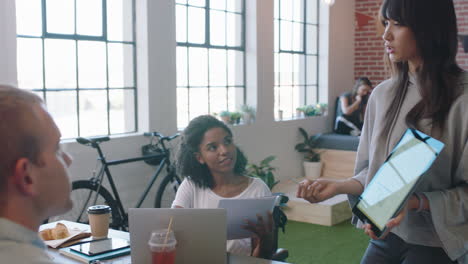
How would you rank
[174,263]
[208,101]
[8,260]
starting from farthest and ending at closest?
1. [208,101]
2. [174,263]
3. [8,260]

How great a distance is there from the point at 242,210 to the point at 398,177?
73 cm

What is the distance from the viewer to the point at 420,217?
5.30ft

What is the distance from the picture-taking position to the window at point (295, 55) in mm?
7255

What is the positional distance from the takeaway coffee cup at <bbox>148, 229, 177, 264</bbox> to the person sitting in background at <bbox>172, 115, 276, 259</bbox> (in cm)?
79

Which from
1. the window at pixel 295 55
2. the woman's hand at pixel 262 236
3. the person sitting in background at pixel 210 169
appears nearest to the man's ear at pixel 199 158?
the person sitting in background at pixel 210 169

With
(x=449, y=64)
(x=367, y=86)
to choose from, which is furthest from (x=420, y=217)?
(x=367, y=86)

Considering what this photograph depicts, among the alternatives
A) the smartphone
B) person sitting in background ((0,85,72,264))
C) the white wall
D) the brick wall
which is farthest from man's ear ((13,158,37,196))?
the brick wall

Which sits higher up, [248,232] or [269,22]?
[269,22]

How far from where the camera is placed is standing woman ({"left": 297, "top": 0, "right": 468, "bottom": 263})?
1.54m

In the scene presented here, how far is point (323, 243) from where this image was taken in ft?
15.6

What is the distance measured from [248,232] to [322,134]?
5.60 meters

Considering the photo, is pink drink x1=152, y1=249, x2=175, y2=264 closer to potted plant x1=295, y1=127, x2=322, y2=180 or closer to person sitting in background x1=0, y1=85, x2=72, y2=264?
person sitting in background x1=0, y1=85, x2=72, y2=264

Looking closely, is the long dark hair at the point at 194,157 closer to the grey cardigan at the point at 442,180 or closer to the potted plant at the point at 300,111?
the grey cardigan at the point at 442,180

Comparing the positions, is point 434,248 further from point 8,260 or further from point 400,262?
point 8,260
